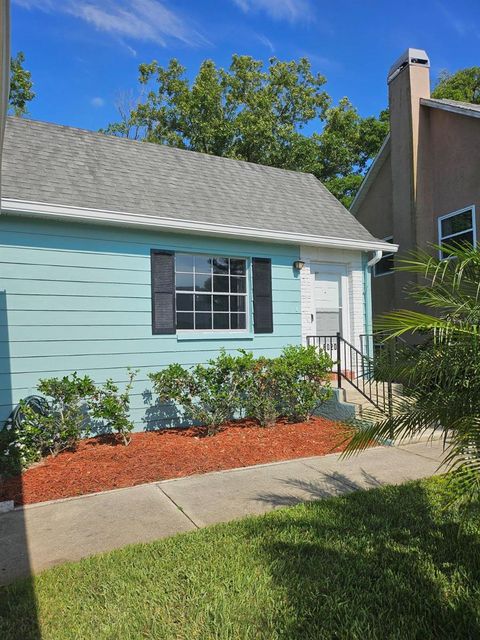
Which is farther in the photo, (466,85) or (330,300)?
(466,85)

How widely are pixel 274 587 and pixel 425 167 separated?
10.4 meters

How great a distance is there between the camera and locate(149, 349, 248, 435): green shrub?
21.1 feet

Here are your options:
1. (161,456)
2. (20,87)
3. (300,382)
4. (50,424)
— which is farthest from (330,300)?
(20,87)

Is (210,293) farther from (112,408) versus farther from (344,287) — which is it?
(344,287)

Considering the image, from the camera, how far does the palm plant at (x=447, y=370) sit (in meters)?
2.56

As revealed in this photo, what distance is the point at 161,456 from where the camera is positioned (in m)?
5.49

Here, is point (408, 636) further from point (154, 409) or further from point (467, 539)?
point (154, 409)

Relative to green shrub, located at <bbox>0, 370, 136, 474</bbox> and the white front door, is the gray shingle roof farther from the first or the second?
green shrub, located at <bbox>0, 370, 136, 474</bbox>

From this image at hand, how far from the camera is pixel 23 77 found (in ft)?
55.5

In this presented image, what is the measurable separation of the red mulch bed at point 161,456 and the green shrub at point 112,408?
0.23 meters

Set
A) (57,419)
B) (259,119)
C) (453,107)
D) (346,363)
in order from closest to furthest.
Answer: (57,419)
(346,363)
(453,107)
(259,119)

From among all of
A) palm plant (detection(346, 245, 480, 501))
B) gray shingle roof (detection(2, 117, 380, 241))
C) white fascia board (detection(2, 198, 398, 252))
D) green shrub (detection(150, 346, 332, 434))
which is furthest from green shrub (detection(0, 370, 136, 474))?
palm plant (detection(346, 245, 480, 501))

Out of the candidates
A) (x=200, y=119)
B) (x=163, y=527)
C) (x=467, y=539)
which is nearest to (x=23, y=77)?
(x=200, y=119)

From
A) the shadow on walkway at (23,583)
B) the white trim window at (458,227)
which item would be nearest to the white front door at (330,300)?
the white trim window at (458,227)
